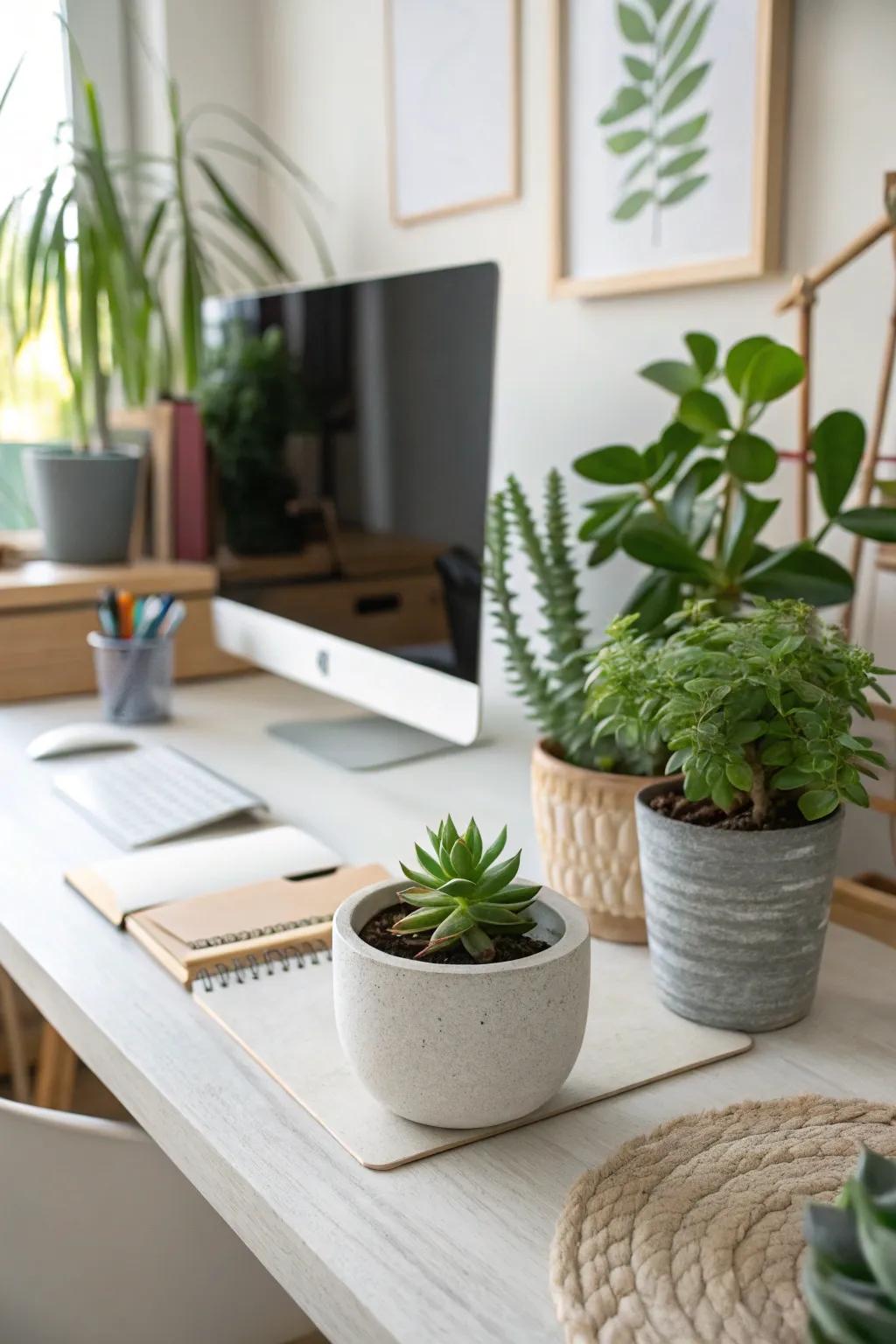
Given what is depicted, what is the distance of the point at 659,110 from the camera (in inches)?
48.4

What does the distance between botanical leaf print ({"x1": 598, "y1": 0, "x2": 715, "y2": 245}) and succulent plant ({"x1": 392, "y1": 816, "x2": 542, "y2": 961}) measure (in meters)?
0.77

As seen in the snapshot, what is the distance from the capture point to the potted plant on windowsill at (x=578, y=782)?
0.92m

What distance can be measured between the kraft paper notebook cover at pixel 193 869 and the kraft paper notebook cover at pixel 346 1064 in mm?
148

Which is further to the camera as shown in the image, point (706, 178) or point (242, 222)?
point (242, 222)

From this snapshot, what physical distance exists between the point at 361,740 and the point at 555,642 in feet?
1.50

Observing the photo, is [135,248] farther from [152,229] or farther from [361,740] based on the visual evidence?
[361,740]

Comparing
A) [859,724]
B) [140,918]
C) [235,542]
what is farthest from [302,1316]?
[235,542]

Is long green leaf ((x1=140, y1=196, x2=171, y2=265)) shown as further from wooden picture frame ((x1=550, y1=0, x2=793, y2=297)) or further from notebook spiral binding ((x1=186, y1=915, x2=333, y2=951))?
notebook spiral binding ((x1=186, y1=915, x2=333, y2=951))

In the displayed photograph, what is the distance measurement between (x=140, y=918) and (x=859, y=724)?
0.62 metres

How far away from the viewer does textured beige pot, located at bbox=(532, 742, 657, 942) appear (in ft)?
3.02

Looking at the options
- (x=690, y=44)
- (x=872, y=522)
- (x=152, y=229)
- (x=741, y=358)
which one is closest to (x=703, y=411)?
(x=741, y=358)

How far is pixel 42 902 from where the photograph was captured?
101 cm

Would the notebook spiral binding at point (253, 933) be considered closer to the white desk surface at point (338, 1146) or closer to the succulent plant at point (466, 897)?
the white desk surface at point (338, 1146)

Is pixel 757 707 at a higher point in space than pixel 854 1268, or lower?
higher
